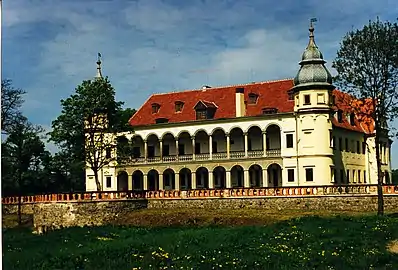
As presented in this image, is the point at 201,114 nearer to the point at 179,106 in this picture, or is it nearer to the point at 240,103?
the point at 179,106

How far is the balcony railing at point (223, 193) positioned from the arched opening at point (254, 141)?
9.74 meters

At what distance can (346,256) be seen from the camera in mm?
14039

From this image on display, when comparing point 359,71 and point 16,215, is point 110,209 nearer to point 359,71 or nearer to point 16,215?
point 16,215

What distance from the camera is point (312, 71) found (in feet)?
152

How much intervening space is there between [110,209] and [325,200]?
45.3ft

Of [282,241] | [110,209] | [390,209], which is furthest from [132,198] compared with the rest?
[282,241]

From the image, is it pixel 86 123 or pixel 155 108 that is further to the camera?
pixel 155 108

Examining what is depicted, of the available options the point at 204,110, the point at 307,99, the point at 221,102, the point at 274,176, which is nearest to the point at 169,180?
the point at 204,110

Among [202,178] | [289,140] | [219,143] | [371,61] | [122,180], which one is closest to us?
[371,61]

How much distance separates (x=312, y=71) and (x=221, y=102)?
1025 centimetres

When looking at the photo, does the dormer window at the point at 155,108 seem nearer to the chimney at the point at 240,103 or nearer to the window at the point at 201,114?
the window at the point at 201,114

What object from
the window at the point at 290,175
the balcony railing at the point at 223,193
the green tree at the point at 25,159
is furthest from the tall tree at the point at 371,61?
the green tree at the point at 25,159

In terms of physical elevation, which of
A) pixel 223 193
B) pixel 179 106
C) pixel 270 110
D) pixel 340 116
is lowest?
pixel 223 193

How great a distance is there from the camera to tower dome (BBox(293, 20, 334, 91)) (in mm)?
46062
